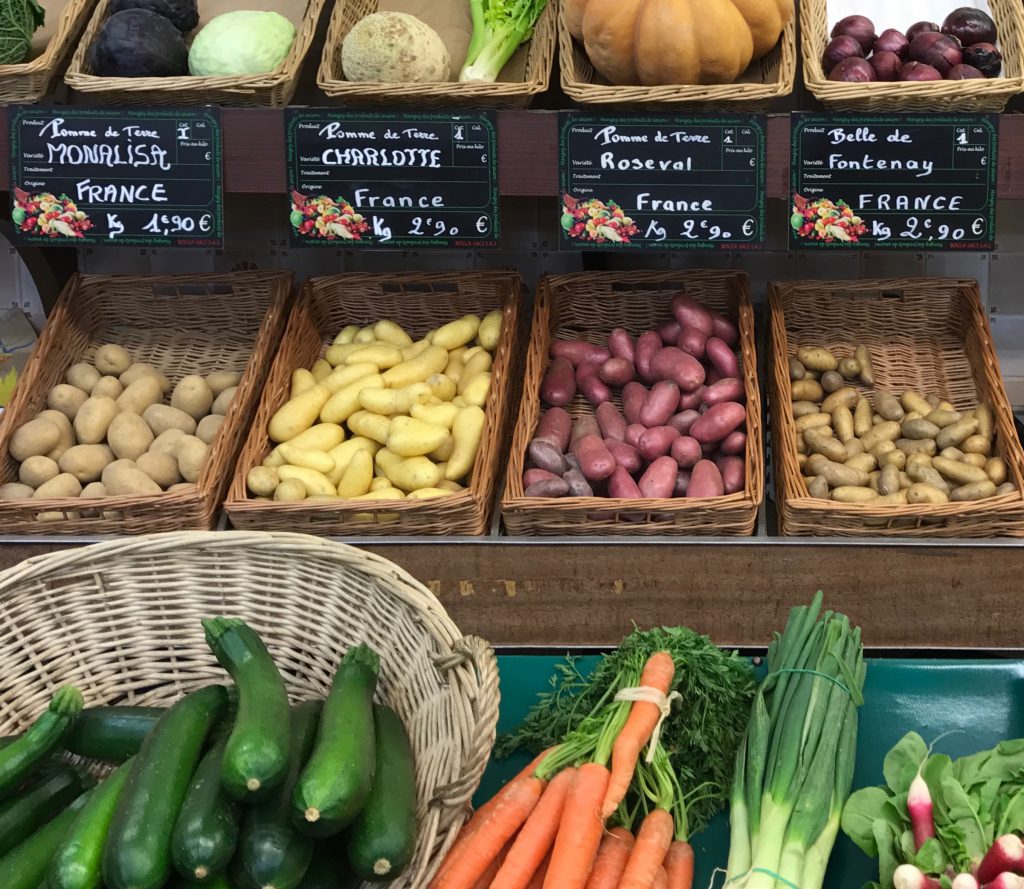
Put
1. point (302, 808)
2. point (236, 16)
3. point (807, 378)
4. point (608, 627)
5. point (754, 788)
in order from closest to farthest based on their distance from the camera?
1. point (302, 808)
2. point (754, 788)
3. point (608, 627)
4. point (236, 16)
5. point (807, 378)

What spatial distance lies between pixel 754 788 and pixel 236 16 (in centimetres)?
169

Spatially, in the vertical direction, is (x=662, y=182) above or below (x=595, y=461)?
above

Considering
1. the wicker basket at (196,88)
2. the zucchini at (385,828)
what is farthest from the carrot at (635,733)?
the wicker basket at (196,88)

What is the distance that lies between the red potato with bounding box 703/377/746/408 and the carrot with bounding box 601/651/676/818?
0.83m

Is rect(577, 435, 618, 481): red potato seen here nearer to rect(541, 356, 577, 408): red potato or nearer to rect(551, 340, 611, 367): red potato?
rect(541, 356, 577, 408): red potato

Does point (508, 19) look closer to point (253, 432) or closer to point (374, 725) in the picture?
point (253, 432)

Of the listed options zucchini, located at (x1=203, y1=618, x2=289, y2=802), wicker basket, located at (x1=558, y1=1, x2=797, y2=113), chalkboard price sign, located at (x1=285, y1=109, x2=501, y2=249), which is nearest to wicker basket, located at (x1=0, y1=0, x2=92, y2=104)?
chalkboard price sign, located at (x1=285, y1=109, x2=501, y2=249)

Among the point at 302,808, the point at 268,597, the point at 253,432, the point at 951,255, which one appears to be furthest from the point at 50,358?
the point at 951,255

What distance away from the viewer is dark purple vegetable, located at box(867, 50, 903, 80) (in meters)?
2.11

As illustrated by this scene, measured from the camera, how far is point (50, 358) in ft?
8.39

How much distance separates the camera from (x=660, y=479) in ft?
7.20

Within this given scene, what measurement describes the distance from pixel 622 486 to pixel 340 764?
97 centimetres

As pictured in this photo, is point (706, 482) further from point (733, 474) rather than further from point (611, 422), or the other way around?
point (611, 422)

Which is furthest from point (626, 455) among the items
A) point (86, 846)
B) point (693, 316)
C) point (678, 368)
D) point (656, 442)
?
point (86, 846)
